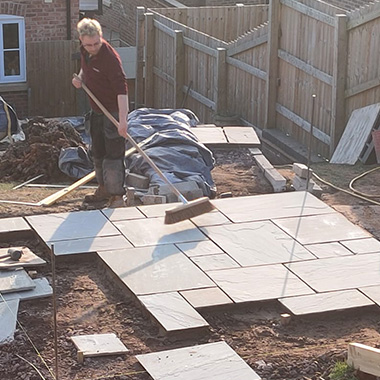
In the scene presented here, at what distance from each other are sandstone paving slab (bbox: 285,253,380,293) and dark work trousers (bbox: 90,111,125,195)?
253cm

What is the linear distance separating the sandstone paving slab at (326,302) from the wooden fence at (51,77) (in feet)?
46.6

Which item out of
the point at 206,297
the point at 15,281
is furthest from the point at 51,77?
the point at 206,297

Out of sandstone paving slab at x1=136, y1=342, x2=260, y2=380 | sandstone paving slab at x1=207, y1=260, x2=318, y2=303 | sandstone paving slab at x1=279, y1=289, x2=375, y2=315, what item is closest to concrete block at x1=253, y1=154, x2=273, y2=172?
sandstone paving slab at x1=207, y1=260, x2=318, y2=303

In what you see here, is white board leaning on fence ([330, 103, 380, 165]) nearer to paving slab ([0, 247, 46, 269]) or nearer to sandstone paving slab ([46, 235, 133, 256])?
sandstone paving slab ([46, 235, 133, 256])

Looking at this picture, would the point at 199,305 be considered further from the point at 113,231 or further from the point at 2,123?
the point at 2,123

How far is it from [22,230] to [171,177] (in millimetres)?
2473

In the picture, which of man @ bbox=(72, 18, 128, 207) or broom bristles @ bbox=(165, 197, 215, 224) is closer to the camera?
broom bristles @ bbox=(165, 197, 215, 224)

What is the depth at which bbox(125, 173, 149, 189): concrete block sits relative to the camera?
10.1 meters

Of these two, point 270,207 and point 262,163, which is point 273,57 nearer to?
point 262,163

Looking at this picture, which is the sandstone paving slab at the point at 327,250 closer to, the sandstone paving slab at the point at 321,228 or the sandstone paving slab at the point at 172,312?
the sandstone paving slab at the point at 321,228

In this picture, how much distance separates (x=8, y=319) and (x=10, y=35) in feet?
47.1

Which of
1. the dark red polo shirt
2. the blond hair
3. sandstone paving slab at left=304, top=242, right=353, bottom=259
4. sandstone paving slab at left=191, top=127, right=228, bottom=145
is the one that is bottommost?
sandstone paving slab at left=191, top=127, right=228, bottom=145

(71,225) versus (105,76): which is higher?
(105,76)

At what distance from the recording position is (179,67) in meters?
17.8
